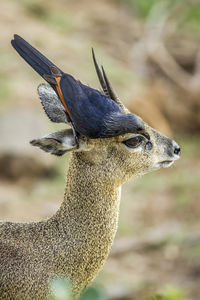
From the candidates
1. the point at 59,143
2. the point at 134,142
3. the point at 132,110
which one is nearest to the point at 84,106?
the point at 59,143

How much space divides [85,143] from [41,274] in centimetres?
74

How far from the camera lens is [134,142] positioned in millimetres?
4734

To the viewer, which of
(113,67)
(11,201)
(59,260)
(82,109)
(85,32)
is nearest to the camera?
(82,109)

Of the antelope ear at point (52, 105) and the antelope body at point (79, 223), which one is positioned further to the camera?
the antelope ear at point (52, 105)

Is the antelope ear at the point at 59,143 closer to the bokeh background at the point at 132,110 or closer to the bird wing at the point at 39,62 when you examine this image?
the bird wing at the point at 39,62

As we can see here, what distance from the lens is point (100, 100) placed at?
14.4 ft

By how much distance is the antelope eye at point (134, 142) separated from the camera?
186 inches

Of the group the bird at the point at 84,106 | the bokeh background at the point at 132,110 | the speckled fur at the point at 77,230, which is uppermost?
the bokeh background at the point at 132,110

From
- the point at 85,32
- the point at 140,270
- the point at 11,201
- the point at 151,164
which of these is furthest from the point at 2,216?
the point at 85,32

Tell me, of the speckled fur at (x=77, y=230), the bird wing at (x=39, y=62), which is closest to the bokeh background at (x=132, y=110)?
the speckled fur at (x=77, y=230)

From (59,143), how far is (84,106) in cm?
26

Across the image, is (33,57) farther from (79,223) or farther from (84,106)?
(79,223)

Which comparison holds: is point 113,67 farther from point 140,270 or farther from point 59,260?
point 59,260

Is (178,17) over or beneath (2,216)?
over
